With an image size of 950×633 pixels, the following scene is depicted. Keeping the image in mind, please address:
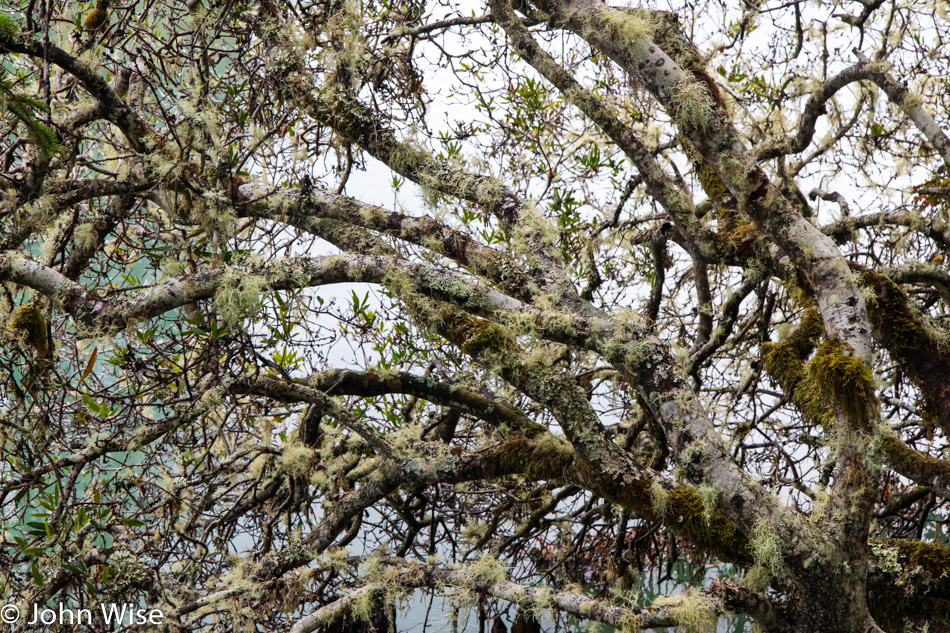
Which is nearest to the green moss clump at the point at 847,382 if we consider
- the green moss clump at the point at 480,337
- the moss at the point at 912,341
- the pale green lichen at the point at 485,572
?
the moss at the point at 912,341

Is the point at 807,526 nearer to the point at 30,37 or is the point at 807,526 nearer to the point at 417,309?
the point at 417,309

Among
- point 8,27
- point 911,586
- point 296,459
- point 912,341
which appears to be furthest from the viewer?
point 296,459

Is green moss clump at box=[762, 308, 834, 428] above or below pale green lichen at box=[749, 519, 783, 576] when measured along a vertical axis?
above

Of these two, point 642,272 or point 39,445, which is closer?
point 39,445

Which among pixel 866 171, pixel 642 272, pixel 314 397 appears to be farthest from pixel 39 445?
pixel 866 171

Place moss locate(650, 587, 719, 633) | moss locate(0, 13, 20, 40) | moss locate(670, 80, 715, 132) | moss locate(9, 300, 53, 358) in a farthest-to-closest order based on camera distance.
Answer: moss locate(9, 300, 53, 358)
moss locate(670, 80, 715, 132)
moss locate(650, 587, 719, 633)
moss locate(0, 13, 20, 40)

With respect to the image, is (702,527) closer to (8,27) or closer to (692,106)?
(692,106)

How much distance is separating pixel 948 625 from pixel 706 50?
3445 mm

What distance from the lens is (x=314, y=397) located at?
3.16 meters

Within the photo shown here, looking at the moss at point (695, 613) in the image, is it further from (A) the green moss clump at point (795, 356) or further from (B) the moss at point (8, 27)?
(B) the moss at point (8, 27)

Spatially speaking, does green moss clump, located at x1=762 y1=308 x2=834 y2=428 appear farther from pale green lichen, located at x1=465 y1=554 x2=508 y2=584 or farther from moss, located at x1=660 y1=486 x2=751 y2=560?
pale green lichen, located at x1=465 y1=554 x2=508 y2=584

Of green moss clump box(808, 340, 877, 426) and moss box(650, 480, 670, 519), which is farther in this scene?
moss box(650, 480, 670, 519)

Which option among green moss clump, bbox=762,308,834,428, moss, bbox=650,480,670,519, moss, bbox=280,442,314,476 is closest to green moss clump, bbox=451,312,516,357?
moss, bbox=650,480,670,519

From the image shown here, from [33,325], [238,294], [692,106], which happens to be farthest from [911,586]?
[33,325]
